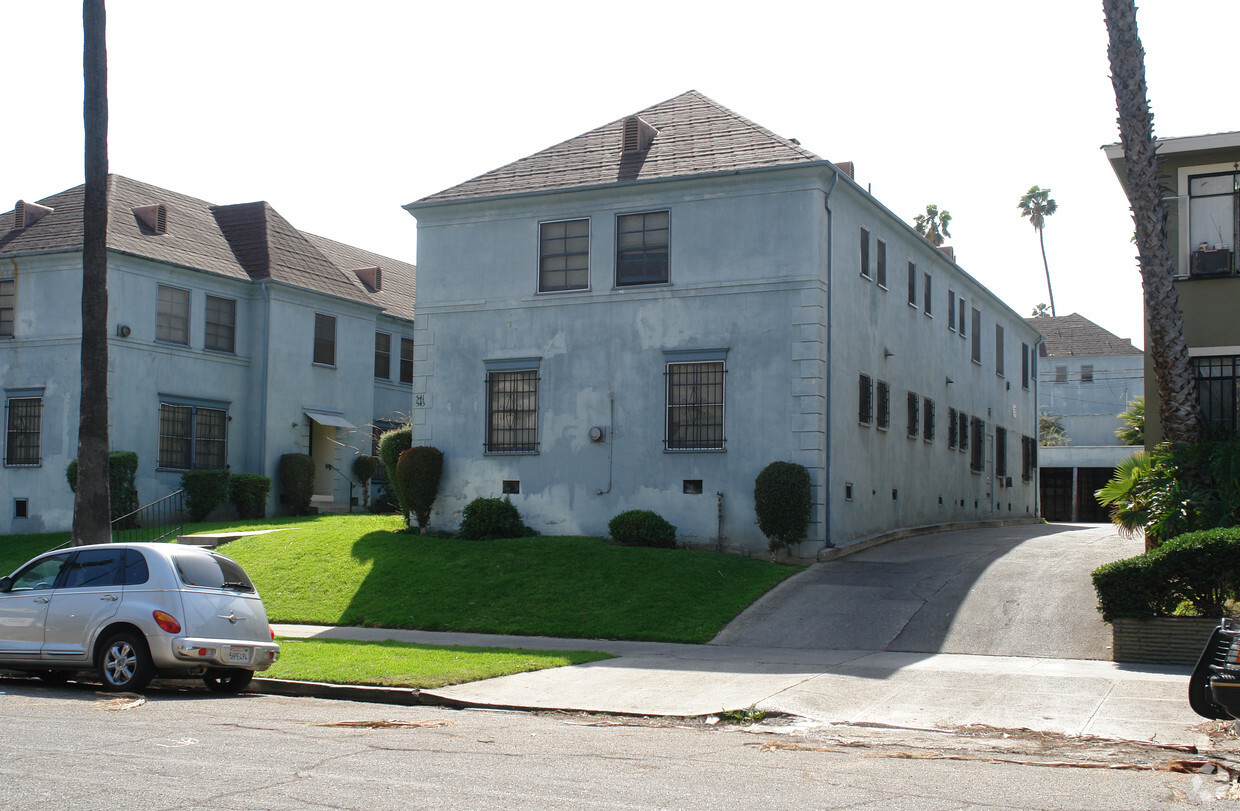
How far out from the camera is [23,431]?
2906 centimetres

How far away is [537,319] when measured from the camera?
76.0 ft

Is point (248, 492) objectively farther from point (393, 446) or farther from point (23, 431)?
point (393, 446)

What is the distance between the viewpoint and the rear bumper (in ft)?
37.5

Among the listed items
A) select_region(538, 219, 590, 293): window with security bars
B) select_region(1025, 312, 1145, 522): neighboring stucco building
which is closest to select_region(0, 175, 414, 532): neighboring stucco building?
select_region(538, 219, 590, 293): window with security bars

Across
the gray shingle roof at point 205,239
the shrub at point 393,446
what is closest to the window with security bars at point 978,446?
the shrub at point 393,446

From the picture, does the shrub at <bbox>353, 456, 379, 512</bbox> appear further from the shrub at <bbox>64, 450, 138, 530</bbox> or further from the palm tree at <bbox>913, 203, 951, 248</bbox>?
the palm tree at <bbox>913, 203, 951, 248</bbox>

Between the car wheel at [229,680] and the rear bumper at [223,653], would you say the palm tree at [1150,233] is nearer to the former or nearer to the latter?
the rear bumper at [223,653]

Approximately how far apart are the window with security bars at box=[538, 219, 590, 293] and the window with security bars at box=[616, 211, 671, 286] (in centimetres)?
72

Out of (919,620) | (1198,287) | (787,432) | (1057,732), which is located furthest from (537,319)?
(1057,732)

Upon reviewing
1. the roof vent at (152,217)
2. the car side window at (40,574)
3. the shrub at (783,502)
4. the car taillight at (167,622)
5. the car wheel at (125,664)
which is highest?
the roof vent at (152,217)

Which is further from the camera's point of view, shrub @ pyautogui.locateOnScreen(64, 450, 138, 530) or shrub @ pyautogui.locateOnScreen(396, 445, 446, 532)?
shrub @ pyautogui.locateOnScreen(64, 450, 138, 530)

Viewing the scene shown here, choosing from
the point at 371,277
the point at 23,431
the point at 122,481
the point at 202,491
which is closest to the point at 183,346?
the point at 202,491

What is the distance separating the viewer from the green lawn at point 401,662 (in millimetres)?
12141

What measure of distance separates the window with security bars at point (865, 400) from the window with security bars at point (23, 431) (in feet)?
65.6
